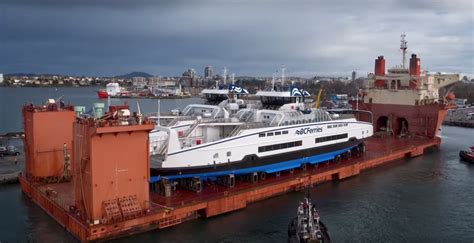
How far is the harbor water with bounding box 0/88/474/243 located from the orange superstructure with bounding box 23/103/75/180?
1988 millimetres

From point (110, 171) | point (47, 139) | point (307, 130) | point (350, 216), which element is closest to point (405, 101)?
point (307, 130)

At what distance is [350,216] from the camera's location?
2191cm

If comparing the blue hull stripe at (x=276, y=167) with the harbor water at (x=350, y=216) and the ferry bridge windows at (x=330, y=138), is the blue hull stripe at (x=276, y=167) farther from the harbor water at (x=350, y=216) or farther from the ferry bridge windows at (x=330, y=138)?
the harbor water at (x=350, y=216)

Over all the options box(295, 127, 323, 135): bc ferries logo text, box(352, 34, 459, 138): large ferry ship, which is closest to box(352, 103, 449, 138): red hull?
box(352, 34, 459, 138): large ferry ship

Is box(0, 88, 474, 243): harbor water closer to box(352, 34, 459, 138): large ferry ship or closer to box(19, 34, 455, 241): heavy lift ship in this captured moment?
box(19, 34, 455, 241): heavy lift ship

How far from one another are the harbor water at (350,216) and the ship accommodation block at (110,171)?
1.43 meters

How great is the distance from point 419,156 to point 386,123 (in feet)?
27.8

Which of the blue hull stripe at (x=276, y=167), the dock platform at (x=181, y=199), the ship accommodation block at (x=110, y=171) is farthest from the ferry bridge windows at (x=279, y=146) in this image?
the ship accommodation block at (x=110, y=171)

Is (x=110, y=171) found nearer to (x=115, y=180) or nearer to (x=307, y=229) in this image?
(x=115, y=180)

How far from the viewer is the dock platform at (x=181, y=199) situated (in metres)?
17.2

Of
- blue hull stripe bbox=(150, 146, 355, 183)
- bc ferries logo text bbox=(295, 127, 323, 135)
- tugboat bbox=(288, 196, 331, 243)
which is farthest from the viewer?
bc ferries logo text bbox=(295, 127, 323, 135)

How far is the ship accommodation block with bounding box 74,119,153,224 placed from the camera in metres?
16.6

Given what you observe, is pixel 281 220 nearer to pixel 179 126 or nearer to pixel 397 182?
pixel 179 126

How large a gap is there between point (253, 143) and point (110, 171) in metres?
9.29
